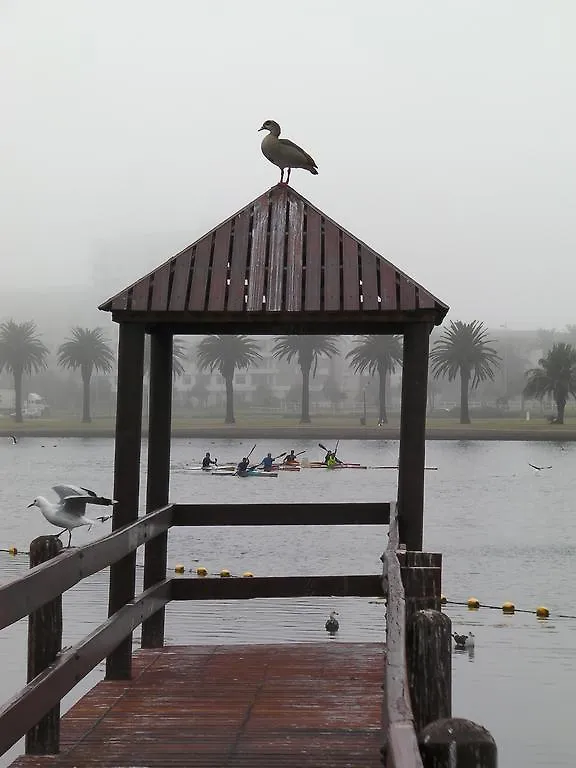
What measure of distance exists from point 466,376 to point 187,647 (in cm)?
12399

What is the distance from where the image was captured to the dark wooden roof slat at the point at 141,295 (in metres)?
8.67

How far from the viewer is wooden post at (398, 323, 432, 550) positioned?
8922mm

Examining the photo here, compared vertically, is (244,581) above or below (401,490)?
below

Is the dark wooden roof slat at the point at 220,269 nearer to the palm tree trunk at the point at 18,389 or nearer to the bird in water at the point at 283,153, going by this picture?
the bird in water at the point at 283,153

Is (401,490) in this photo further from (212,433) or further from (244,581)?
(212,433)

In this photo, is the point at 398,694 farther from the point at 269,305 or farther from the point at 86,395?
the point at 86,395

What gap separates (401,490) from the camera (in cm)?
923

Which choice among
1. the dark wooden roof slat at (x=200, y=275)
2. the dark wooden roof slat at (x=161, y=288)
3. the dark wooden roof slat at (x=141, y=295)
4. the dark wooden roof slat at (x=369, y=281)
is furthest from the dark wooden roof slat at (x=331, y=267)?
the dark wooden roof slat at (x=141, y=295)

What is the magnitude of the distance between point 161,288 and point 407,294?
1.88 m

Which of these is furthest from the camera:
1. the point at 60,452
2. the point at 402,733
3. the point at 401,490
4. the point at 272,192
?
the point at 60,452

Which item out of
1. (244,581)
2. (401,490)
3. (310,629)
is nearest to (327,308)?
(401,490)

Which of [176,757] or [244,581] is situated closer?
[176,757]

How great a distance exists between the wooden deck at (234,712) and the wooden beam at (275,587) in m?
0.44

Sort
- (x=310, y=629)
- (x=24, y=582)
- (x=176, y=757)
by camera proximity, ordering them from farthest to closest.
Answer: (x=310, y=629), (x=176, y=757), (x=24, y=582)
